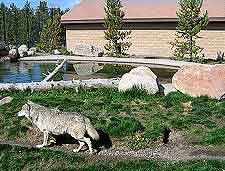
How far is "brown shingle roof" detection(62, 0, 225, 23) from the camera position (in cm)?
3044

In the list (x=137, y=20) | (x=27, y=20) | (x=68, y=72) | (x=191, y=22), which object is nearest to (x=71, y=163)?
(x=68, y=72)

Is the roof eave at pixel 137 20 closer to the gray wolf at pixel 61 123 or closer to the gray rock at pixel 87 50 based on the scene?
the gray rock at pixel 87 50

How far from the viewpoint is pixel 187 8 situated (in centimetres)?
2594

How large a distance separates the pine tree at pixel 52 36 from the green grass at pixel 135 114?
2162 centimetres

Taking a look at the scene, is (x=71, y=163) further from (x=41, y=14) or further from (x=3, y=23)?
(x=41, y=14)

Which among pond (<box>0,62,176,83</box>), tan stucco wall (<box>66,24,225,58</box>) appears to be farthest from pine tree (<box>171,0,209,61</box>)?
pond (<box>0,62,176,83</box>)

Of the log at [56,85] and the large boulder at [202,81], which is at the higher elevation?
the large boulder at [202,81]

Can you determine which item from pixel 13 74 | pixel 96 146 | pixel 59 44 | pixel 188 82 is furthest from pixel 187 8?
pixel 96 146

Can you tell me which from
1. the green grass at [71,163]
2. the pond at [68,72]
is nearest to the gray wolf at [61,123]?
the green grass at [71,163]

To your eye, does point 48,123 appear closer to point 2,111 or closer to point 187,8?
point 2,111

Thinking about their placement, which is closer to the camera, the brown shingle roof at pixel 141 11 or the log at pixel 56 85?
the log at pixel 56 85

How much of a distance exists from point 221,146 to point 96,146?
113 inches

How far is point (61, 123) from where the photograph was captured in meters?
10.5

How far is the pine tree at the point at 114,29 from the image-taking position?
29.8 metres
